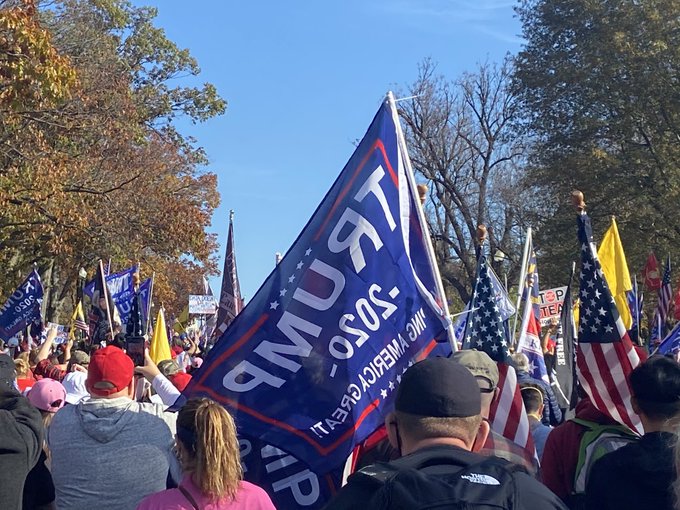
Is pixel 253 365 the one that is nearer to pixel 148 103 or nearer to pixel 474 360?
pixel 474 360

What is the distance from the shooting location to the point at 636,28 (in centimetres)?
3145

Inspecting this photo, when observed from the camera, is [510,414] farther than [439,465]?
Yes

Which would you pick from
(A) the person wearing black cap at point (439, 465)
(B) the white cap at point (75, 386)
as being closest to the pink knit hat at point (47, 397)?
(B) the white cap at point (75, 386)

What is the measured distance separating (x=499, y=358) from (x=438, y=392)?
9.49 feet

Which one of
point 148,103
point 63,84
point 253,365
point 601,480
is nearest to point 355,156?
point 253,365

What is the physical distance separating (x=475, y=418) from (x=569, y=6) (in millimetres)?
33018

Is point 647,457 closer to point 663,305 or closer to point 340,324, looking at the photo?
point 340,324

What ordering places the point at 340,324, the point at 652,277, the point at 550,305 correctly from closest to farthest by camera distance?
the point at 340,324
the point at 550,305
the point at 652,277

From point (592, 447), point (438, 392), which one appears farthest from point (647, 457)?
point (438, 392)

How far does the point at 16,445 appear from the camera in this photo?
4426 millimetres

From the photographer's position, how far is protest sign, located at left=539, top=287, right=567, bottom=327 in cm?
1755

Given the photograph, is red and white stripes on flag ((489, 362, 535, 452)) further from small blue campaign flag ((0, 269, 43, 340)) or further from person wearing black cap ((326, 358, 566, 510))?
small blue campaign flag ((0, 269, 43, 340))

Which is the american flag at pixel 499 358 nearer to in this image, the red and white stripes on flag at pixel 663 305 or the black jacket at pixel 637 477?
the black jacket at pixel 637 477

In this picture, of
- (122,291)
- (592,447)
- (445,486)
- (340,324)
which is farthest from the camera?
(122,291)
